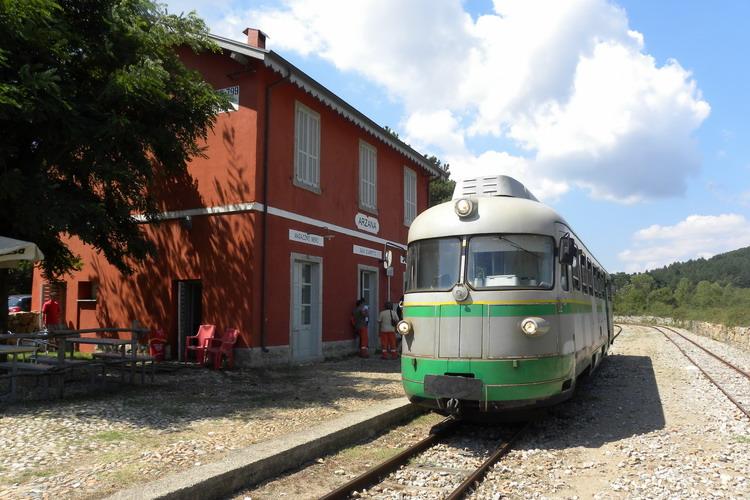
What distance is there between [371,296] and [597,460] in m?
11.6

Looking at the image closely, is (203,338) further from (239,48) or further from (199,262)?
(239,48)

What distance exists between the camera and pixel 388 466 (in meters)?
5.89

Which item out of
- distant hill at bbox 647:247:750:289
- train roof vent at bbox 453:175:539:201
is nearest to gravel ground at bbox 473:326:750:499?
train roof vent at bbox 453:175:539:201

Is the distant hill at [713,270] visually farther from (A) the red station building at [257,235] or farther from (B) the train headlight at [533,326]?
(B) the train headlight at [533,326]

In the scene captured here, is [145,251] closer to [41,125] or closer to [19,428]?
[41,125]

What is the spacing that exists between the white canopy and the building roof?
6.19m

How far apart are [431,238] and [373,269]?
10000 mm

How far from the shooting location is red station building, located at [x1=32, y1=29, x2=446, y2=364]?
41.7ft

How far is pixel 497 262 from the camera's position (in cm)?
713

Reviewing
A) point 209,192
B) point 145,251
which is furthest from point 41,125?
point 209,192

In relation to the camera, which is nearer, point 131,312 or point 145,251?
point 145,251

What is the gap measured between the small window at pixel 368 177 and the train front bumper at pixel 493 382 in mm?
10531

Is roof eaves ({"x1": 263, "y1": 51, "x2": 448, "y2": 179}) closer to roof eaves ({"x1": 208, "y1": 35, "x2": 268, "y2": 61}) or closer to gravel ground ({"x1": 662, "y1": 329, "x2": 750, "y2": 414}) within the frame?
roof eaves ({"x1": 208, "y1": 35, "x2": 268, "y2": 61})

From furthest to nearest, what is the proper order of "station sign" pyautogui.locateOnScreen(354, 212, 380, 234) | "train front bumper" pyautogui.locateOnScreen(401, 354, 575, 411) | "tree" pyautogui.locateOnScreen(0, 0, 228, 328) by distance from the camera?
"station sign" pyautogui.locateOnScreen(354, 212, 380, 234) < "tree" pyautogui.locateOnScreen(0, 0, 228, 328) < "train front bumper" pyautogui.locateOnScreen(401, 354, 575, 411)
